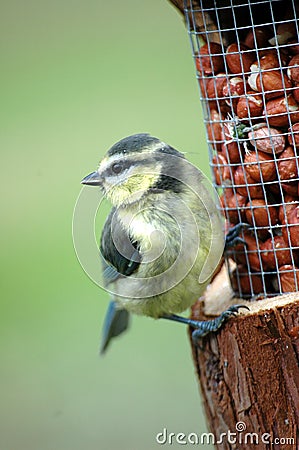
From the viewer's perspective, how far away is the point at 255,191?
7.27ft

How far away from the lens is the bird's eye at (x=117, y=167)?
2.08 m

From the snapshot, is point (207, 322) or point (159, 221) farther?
point (207, 322)

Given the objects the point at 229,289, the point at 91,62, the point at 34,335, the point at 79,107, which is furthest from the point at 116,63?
the point at 229,289

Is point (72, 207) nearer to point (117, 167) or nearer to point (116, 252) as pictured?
point (116, 252)

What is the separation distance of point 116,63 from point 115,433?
11.5 ft

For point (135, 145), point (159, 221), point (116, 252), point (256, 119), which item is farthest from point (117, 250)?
point (256, 119)

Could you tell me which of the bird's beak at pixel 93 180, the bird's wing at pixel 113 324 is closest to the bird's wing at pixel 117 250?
the bird's beak at pixel 93 180

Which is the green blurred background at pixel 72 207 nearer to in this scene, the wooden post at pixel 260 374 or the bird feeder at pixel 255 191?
the bird feeder at pixel 255 191

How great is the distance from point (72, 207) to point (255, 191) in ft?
8.91

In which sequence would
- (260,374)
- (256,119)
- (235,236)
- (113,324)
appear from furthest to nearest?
(113,324) < (235,236) < (256,119) < (260,374)

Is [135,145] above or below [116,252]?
above

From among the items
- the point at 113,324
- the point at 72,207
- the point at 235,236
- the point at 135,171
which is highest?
the point at 135,171

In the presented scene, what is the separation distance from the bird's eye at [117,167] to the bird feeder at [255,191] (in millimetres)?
358

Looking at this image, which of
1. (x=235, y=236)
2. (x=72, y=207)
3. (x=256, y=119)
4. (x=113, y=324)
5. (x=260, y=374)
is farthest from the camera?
(x=72, y=207)
